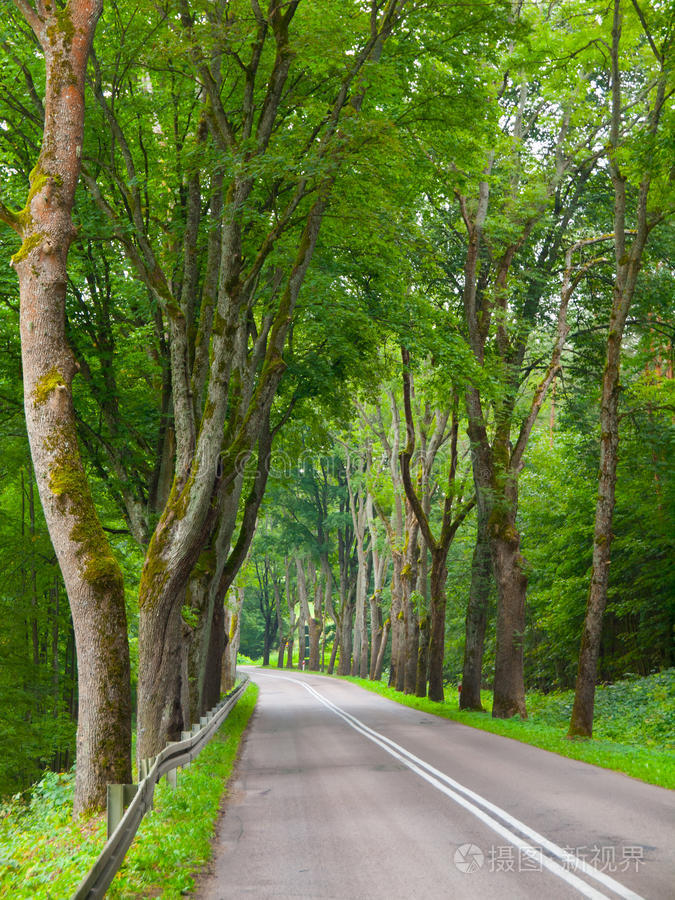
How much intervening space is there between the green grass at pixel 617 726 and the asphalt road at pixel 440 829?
2.01ft

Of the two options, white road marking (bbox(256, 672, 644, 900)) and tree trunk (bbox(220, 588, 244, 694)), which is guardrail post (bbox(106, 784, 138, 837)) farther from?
tree trunk (bbox(220, 588, 244, 694))

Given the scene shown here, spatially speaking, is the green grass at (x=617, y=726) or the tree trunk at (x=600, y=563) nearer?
the green grass at (x=617, y=726)

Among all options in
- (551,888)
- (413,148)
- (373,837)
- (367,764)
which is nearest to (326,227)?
(413,148)

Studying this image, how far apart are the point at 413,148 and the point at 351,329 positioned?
13.0ft

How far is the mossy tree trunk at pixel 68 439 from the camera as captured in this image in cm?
763

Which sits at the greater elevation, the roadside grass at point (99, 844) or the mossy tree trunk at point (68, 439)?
the mossy tree trunk at point (68, 439)

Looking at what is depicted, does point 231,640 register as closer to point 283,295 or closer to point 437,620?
point 437,620

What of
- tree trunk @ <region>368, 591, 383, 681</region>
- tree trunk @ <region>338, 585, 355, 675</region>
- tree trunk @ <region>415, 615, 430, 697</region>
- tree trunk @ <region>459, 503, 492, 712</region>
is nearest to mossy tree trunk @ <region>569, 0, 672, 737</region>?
tree trunk @ <region>459, 503, 492, 712</region>

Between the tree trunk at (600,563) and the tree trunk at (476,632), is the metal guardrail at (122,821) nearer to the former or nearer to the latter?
the tree trunk at (600,563)

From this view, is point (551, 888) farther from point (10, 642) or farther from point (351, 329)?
point (10, 642)

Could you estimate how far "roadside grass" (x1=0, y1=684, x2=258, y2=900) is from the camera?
17.6 ft

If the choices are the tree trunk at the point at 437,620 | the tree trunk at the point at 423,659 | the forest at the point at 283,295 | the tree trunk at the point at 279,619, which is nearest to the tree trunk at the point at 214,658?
the forest at the point at 283,295

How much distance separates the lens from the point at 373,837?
7.05 metres

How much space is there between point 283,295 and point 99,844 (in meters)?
9.26
